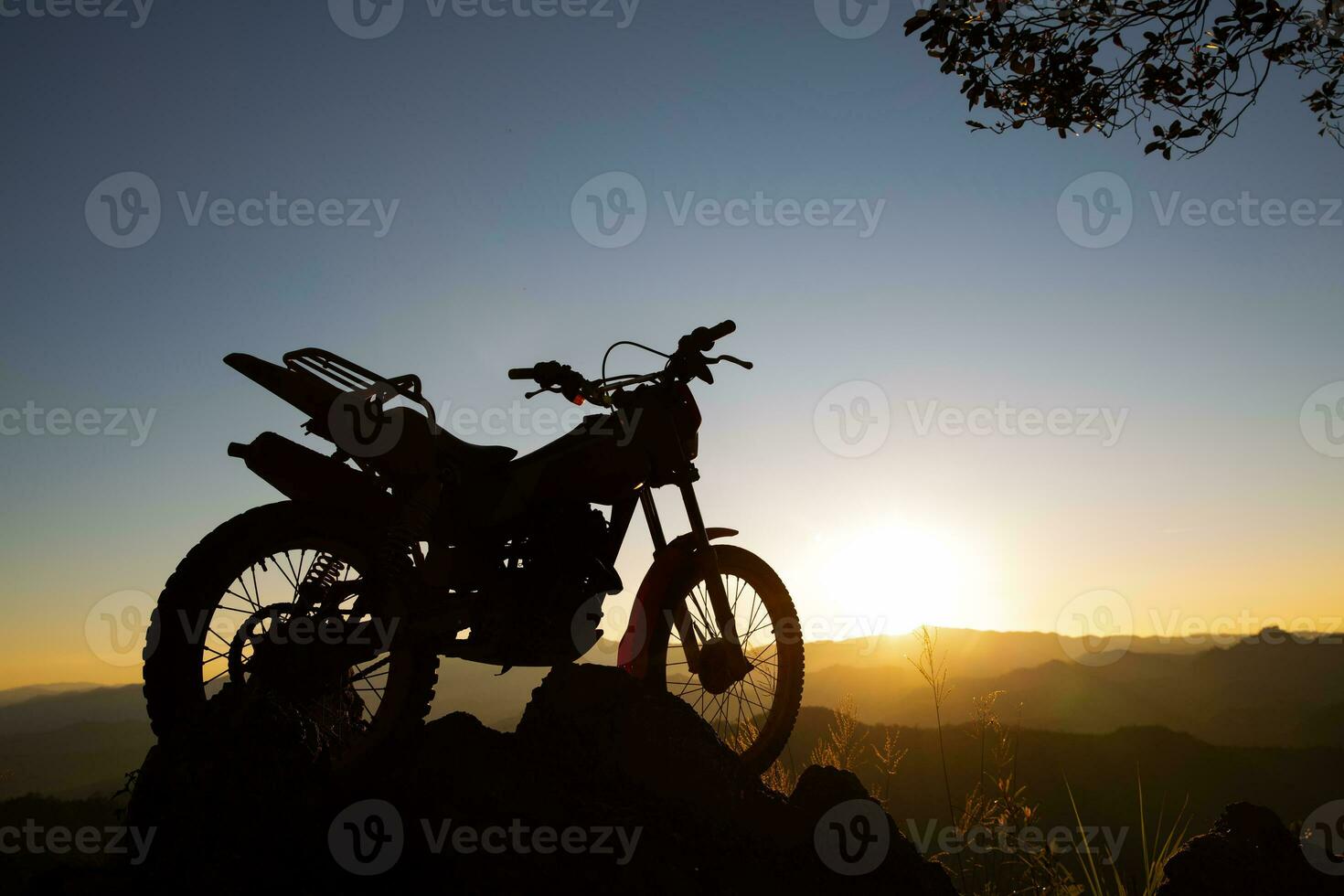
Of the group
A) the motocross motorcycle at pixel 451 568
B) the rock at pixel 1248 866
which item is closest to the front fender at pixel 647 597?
the motocross motorcycle at pixel 451 568

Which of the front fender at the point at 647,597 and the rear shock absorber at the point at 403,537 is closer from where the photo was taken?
the rear shock absorber at the point at 403,537

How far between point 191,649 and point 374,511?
39.9 inches

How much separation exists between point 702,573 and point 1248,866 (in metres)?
2.85

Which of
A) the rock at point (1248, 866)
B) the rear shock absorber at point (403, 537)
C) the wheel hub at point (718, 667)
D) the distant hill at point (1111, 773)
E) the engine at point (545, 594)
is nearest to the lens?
the rock at point (1248, 866)

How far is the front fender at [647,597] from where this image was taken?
173 inches

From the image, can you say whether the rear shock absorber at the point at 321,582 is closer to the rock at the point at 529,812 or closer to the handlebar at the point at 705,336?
the rock at the point at 529,812

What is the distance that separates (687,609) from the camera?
15.1 feet

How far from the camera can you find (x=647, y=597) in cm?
454

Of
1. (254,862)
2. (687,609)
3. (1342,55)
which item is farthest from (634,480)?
(1342,55)

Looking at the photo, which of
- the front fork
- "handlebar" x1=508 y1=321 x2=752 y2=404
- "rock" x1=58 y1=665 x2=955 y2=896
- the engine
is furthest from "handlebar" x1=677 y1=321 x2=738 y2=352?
"rock" x1=58 y1=665 x2=955 y2=896

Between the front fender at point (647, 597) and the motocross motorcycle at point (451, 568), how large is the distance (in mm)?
12

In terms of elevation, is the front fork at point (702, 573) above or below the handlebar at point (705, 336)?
below

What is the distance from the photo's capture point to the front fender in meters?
4.39

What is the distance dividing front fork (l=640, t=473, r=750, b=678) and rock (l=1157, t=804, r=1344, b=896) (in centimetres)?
221
